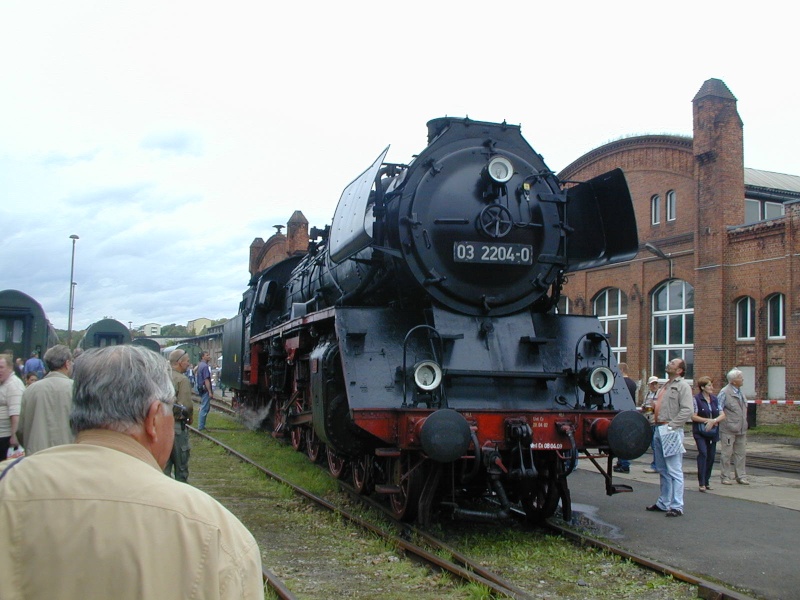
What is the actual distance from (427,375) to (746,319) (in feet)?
56.9

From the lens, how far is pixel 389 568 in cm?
564

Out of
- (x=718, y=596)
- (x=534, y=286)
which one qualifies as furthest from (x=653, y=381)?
(x=718, y=596)

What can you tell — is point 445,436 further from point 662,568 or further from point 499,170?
point 499,170

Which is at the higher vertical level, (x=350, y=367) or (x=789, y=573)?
(x=350, y=367)

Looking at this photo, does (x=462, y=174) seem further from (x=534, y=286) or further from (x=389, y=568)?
(x=389, y=568)

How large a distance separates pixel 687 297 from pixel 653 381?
12624mm

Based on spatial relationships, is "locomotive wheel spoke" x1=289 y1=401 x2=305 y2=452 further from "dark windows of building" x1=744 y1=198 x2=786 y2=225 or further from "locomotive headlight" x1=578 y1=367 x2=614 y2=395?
"dark windows of building" x1=744 y1=198 x2=786 y2=225

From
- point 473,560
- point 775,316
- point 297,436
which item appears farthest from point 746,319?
point 473,560

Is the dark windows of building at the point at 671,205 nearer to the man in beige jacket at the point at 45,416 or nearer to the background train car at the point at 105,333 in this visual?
the background train car at the point at 105,333

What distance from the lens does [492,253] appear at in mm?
7008

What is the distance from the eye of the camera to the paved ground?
5648 mm

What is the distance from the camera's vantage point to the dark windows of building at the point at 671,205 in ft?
78.8

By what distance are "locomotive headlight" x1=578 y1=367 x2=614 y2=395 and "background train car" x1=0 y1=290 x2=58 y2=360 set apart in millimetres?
16396

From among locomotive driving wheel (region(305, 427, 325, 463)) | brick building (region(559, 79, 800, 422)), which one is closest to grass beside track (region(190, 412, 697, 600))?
locomotive driving wheel (region(305, 427, 325, 463))
